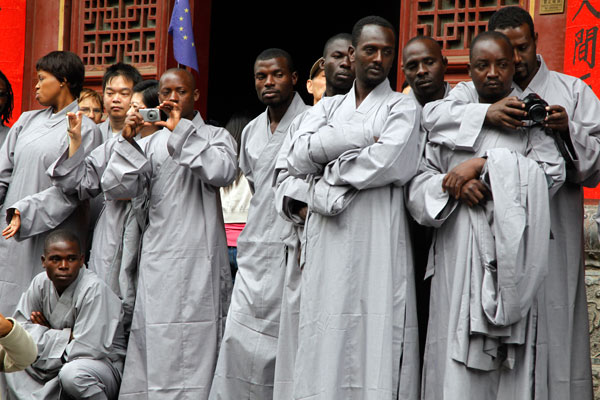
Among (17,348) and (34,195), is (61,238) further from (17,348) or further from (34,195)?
(17,348)

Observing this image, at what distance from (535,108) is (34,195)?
3.55 meters

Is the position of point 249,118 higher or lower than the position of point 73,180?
higher

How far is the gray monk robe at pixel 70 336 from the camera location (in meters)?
6.44

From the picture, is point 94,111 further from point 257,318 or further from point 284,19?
Result: point 284,19

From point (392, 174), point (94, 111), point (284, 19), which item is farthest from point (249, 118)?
point (284, 19)

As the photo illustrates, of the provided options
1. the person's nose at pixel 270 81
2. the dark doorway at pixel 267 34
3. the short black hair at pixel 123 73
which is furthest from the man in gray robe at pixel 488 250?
the dark doorway at pixel 267 34

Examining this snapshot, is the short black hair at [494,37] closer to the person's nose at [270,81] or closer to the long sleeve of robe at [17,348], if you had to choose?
the person's nose at [270,81]

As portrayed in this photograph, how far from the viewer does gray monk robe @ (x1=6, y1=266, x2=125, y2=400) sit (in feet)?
21.1

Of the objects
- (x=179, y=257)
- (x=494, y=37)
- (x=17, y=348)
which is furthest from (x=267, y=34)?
(x=17, y=348)

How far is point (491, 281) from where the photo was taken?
5043 millimetres

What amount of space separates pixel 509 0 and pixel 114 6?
11.4ft

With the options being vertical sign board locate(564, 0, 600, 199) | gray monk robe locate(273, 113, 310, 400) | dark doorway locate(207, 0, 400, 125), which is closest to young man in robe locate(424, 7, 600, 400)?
gray monk robe locate(273, 113, 310, 400)

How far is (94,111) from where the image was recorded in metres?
8.06

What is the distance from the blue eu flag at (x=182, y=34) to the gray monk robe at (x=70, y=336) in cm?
208
